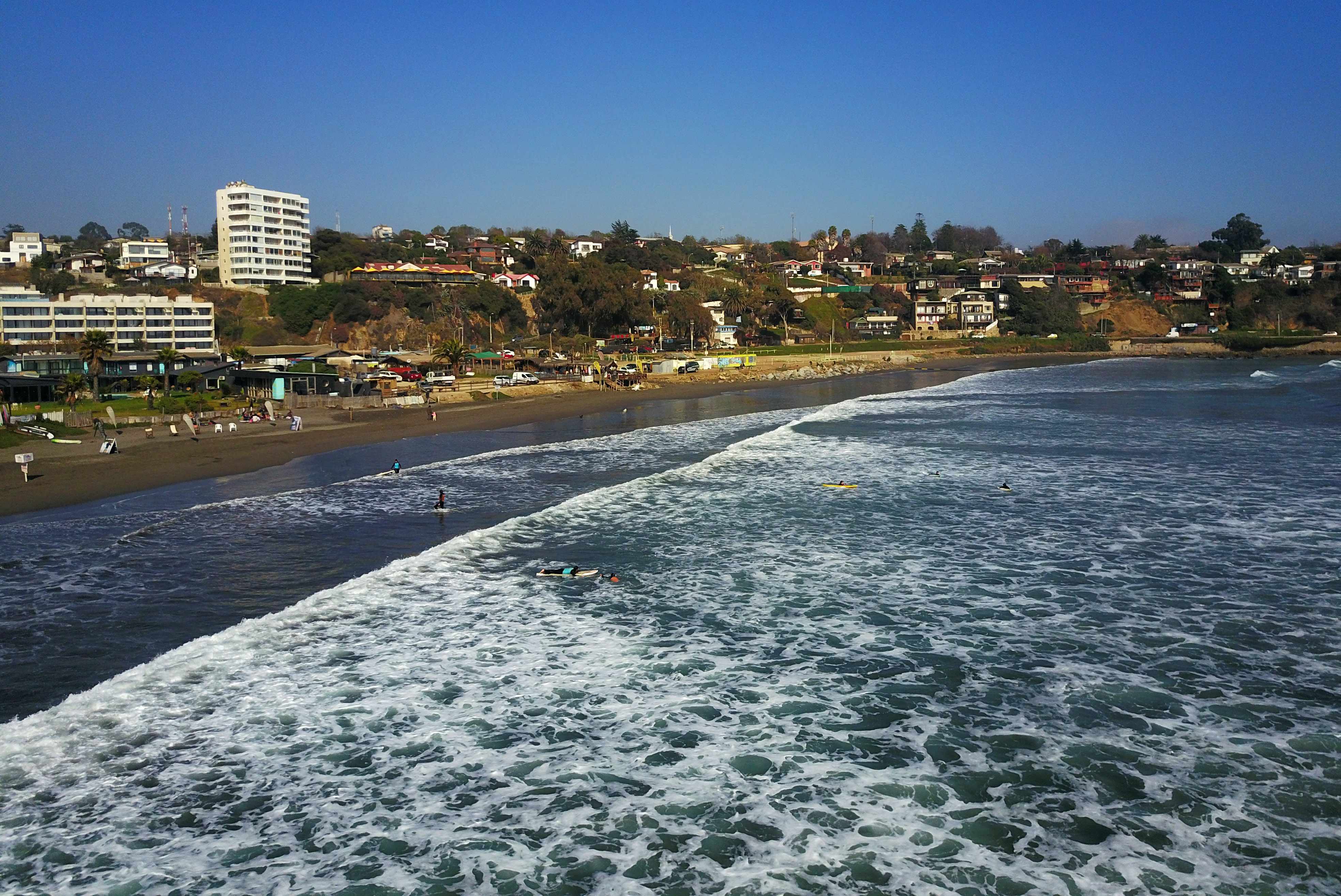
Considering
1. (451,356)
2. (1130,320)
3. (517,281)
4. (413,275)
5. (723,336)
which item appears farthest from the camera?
(1130,320)

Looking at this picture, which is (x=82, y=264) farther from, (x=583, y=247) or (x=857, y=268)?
(x=857, y=268)

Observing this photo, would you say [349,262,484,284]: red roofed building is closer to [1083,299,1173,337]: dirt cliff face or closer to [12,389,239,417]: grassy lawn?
[12,389,239,417]: grassy lawn

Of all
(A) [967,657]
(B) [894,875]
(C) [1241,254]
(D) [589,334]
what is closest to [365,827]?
(B) [894,875]

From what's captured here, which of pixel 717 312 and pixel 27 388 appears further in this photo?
pixel 717 312

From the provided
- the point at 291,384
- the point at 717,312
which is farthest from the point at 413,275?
the point at 291,384

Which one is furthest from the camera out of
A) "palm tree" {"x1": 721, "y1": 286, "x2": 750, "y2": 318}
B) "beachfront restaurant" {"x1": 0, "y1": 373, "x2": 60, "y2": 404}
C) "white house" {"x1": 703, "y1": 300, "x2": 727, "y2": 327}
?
"palm tree" {"x1": 721, "y1": 286, "x2": 750, "y2": 318}

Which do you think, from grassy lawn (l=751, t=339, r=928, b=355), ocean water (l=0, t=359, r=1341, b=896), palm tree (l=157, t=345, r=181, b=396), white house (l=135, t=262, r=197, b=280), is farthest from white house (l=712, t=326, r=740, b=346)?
ocean water (l=0, t=359, r=1341, b=896)
